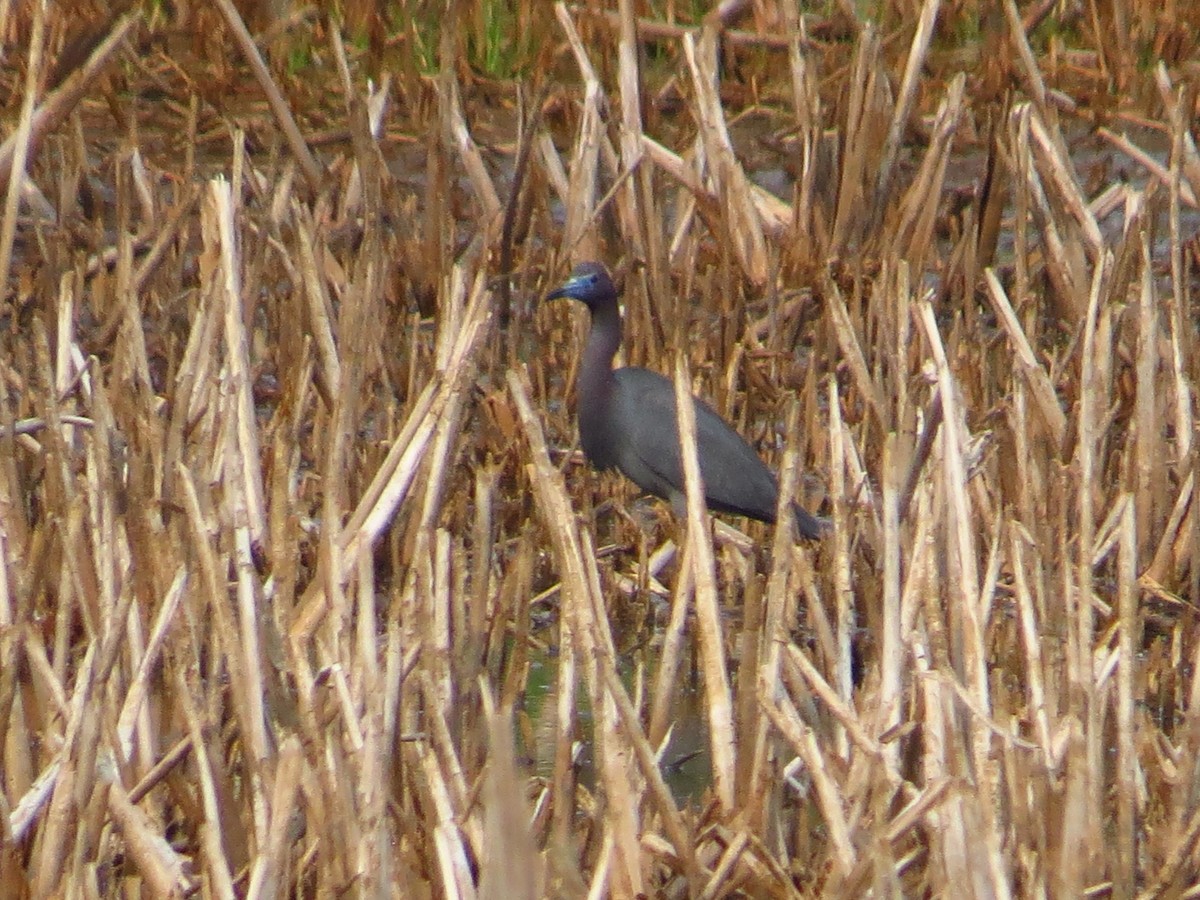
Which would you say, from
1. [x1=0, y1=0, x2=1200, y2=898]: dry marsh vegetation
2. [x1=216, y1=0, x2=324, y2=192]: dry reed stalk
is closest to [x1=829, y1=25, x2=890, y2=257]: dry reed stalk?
[x1=0, y1=0, x2=1200, y2=898]: dry marsh vegetation

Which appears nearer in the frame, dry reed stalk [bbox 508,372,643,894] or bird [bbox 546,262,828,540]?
dry reed stalk [bbox 508,372,643,894]

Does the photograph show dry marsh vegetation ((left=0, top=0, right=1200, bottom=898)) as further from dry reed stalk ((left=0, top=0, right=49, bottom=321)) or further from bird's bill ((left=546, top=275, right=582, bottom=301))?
bird's bill ((left=546, top=275, right=582, bottom=301))

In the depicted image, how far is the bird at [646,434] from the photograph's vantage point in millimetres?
4949

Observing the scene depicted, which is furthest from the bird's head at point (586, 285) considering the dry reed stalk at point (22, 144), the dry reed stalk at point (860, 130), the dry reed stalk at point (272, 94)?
the dry reed stalk at point (22, 144)

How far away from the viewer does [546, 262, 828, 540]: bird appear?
495 centimetres

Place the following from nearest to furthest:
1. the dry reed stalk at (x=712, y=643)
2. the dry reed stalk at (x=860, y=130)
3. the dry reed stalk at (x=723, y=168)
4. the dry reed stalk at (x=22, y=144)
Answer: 1. the dry reed stalk at (x=712, y=643)
2. the dry reed stalk at (x=22, y=144)
3. the dry reed stalk at (x=723, y=168)
4. the dry reed stalk at (x=860, y=130)

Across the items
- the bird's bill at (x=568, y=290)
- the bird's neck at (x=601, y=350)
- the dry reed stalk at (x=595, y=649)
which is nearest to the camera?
the dry reed stalk at (x=595, y=649)

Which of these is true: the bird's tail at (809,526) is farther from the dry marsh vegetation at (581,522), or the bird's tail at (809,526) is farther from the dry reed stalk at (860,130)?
the dry reed stalk at (860,130)

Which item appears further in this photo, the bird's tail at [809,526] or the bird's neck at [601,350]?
the bird's neck at [601,350]

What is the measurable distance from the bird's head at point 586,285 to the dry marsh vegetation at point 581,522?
7.4 inches

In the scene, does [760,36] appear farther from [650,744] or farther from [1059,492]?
[650,744]

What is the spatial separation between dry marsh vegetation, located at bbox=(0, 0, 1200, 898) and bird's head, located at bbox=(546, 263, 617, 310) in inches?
7.4

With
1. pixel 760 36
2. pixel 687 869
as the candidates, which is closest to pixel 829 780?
pixel 687 869

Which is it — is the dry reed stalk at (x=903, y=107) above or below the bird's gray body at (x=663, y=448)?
above
